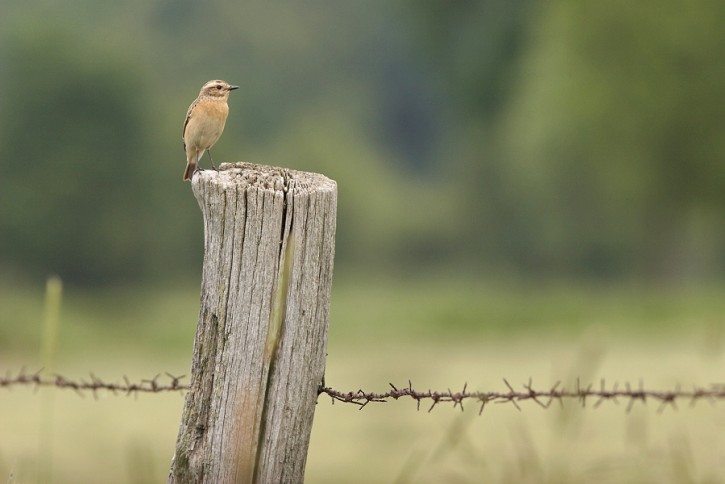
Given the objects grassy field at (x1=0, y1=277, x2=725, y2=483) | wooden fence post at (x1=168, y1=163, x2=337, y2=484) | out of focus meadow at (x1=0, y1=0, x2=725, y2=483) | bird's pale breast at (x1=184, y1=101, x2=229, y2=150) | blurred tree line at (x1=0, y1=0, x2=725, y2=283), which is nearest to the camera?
wooden fence post at (x1=168, y1=163, x2=337, y2=484)

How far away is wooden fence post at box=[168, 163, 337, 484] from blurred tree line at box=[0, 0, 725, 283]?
24555mm

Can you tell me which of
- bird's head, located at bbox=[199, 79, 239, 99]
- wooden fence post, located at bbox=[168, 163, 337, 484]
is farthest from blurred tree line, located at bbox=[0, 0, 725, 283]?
wooden fence post, located at bbox=[168, 163, 337, 484]

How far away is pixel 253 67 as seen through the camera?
81.8 m

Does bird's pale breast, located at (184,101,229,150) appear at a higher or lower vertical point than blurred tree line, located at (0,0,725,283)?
lower

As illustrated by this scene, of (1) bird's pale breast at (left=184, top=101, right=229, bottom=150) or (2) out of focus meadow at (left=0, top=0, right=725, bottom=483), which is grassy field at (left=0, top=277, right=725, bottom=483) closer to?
(2) out of focus meadow at (left=0, top=0, right=725, bottom=483)

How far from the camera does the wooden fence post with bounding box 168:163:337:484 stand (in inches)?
121

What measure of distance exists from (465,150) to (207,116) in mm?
47964

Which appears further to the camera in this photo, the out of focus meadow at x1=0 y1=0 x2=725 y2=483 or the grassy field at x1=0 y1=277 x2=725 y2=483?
the out of focus meadow at x1=0 y1=0 x2=725 y2=483

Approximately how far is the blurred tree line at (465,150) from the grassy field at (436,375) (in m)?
2.70

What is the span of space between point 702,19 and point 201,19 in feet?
201

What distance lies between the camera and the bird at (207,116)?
19.6 ft

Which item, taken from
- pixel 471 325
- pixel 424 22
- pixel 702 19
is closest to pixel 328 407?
pixel 471 325

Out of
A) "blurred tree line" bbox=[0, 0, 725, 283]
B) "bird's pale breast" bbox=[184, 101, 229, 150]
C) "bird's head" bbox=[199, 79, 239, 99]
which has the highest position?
"blurred tree line" bbox=[0, 0, 725, 283]

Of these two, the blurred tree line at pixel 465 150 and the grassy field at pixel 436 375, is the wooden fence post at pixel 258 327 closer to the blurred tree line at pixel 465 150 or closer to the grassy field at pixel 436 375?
the grassy field at pixel 436 375
